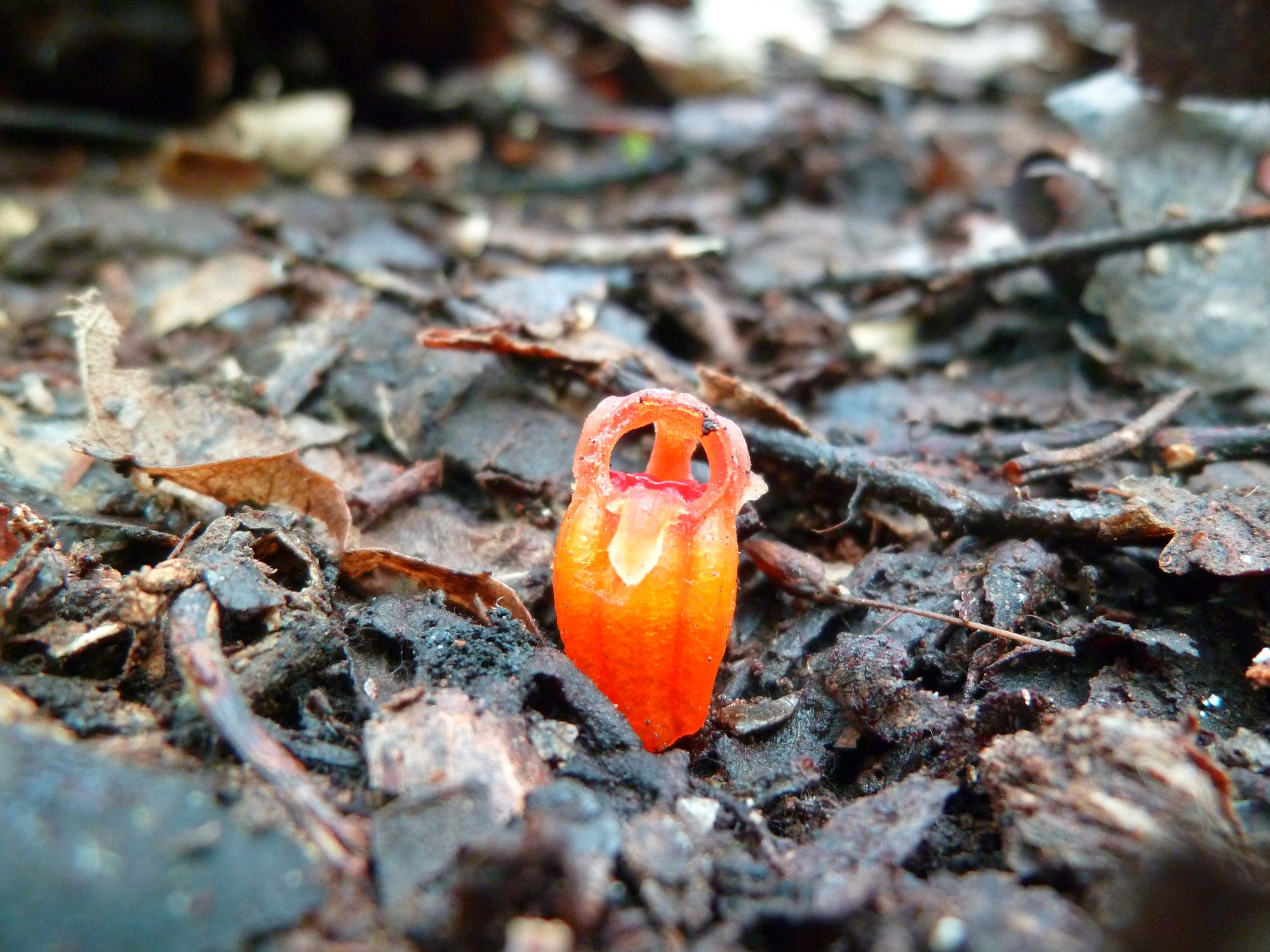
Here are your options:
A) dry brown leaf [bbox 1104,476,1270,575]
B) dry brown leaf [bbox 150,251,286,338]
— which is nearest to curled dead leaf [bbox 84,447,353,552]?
dry brown leaf [bbox 150,251,286,338]

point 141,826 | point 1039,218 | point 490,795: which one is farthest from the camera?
point 1039,218

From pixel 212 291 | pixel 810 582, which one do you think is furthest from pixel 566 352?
pixel 212 291

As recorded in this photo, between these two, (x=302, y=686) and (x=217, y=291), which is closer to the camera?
(x=302, y=686)

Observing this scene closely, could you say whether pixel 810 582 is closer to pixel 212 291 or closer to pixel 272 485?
pixel 272 485

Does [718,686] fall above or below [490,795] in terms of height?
below

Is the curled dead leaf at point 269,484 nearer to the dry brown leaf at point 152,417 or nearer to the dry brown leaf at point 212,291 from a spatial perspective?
the dry brown leaf at point 152,417

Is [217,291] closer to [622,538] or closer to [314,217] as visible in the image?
[314,217]

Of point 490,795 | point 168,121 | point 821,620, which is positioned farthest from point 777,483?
point 168,121

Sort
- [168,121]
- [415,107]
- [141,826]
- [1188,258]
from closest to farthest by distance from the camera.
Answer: [141,826] → [1188,258] → [168,121] → [415,107]
